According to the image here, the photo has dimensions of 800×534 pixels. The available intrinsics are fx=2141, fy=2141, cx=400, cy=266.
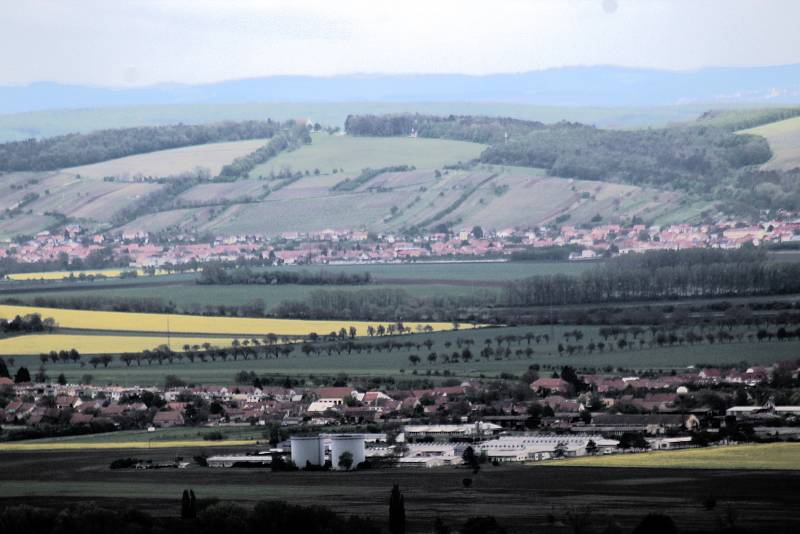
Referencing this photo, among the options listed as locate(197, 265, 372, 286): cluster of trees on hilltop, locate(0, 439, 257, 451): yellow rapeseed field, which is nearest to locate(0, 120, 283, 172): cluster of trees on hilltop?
locate(197, 265, 372, 286): cluster of trees on hilltop

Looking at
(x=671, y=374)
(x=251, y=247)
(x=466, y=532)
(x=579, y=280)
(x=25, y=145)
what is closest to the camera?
(x=466, y=532)

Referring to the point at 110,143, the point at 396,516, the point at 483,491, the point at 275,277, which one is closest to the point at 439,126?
the point at 110,143

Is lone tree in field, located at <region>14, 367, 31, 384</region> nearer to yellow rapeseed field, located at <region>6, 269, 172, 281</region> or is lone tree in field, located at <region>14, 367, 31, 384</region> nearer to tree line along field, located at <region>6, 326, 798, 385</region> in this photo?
tree line along field, located at <region>6, 326, 798, 385</region>

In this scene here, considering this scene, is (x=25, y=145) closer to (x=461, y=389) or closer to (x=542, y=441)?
(x=461, y=389)

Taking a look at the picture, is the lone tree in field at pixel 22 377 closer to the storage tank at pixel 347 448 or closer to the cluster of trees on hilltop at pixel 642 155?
the storage tank at pixel 347 448

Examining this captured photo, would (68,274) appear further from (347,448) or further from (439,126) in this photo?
(347,448)

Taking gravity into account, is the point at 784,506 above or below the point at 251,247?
above

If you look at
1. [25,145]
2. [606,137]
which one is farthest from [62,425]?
[25,145]
